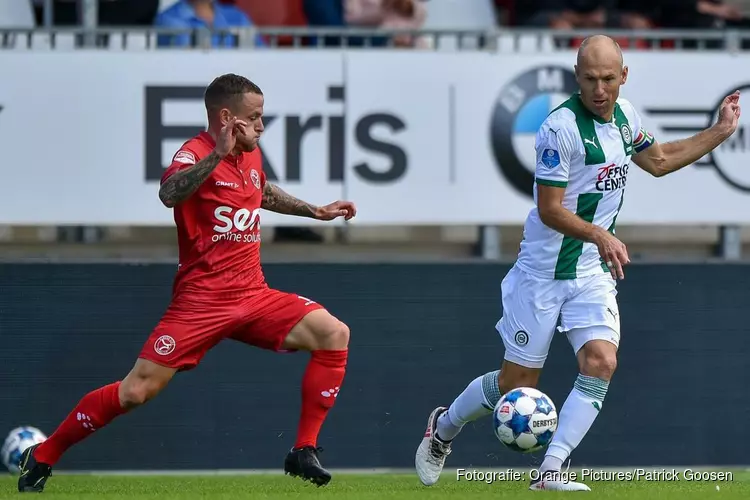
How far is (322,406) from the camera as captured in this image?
25.1 ft

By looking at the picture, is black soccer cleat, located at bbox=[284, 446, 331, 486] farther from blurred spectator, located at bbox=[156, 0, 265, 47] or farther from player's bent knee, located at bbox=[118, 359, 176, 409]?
blurred spectator, located at bbox=[156, 0, 265, 47]

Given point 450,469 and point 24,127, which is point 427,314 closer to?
point 450,469

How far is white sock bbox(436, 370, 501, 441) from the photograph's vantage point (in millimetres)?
7816

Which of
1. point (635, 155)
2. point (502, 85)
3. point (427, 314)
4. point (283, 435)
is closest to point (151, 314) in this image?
point (283, 435)

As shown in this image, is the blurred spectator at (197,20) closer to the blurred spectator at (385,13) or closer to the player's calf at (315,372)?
the blurred spectator at (385,13)

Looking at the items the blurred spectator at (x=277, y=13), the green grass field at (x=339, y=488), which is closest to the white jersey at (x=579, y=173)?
the green grass field at (x=339, y=488)

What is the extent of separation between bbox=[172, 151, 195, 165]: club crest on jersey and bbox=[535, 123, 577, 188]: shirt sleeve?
1665mm

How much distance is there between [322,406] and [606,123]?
1.99m

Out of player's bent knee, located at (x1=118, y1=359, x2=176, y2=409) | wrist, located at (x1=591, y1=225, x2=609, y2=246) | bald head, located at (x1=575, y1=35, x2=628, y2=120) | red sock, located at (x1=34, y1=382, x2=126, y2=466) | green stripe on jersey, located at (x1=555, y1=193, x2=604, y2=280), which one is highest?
bald head, located at (x1=575, y1=35, x2=628, y2=120)

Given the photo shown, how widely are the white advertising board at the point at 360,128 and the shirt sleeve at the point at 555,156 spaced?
6.68ft

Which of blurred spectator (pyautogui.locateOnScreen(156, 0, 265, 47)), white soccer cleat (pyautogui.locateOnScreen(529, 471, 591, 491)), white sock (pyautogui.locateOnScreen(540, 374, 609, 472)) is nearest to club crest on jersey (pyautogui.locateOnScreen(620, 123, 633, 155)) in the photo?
white sock (pyautogui.locateOnScreen(540, 374, 609, 472))

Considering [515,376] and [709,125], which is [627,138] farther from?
[709,125]

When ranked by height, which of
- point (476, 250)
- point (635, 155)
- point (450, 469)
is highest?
point (635, 155)

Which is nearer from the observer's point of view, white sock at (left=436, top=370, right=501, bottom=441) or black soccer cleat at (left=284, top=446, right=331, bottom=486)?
black soccer cleat at (left=284, top=446, right=331, bottom=486)
